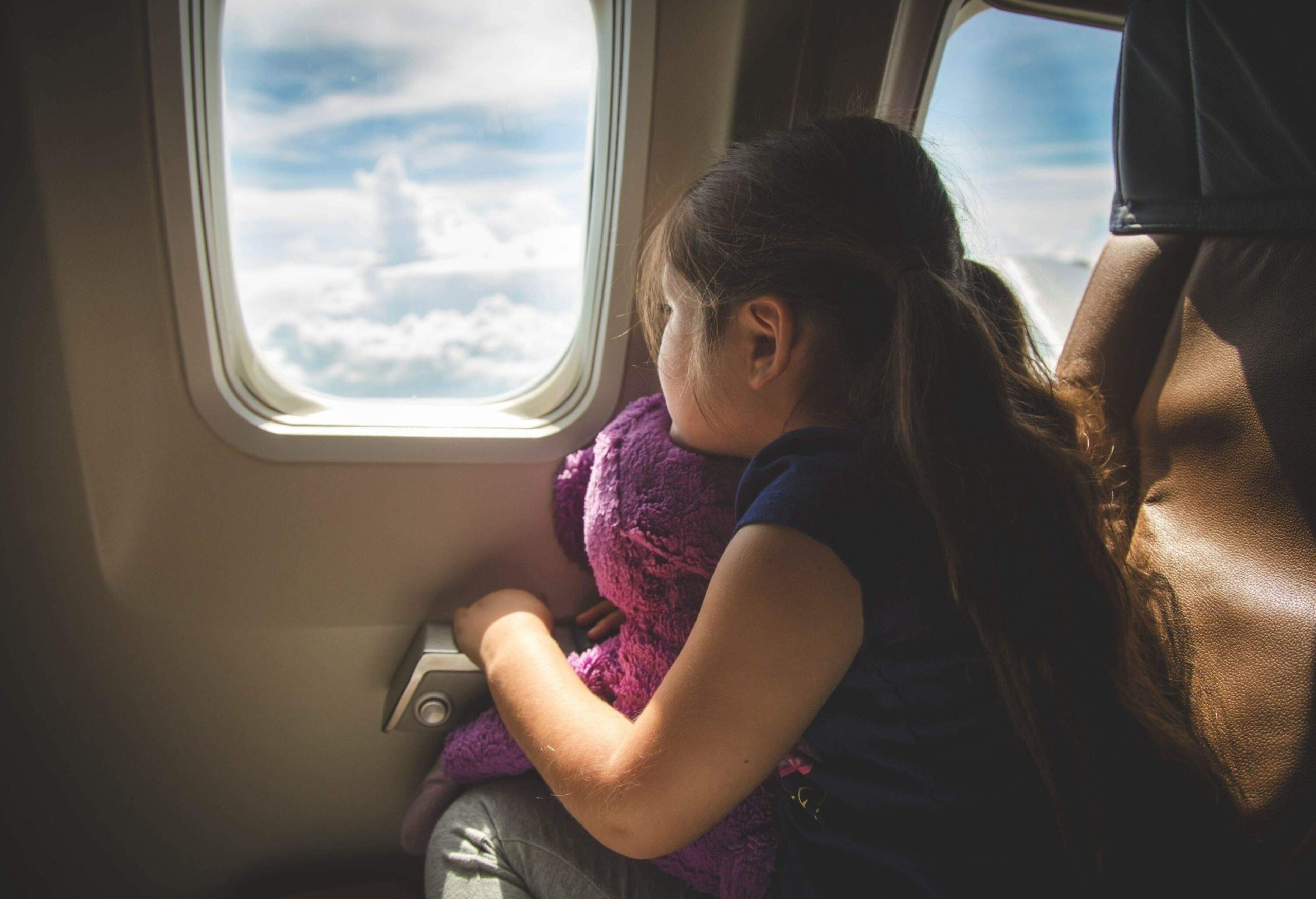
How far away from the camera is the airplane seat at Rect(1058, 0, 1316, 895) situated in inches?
32.0

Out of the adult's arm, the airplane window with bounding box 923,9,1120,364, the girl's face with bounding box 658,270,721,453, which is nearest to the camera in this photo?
the adult's arm

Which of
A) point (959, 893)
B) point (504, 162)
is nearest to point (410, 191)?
point (504, 162)

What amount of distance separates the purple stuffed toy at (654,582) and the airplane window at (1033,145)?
0.48 metres

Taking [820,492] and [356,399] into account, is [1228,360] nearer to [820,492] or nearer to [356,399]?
[820,492]

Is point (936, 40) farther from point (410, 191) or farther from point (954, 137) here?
point (410, 191)

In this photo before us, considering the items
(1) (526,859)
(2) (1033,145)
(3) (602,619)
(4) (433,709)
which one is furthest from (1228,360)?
(4) (433,709)

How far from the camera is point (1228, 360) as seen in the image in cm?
94

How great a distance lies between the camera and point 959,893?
0.79 metres

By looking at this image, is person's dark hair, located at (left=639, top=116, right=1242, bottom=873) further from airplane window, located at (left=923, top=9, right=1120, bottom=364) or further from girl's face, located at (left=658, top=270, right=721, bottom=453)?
airplane window, located at (left=923, top=9, right=1120, bottom=364)

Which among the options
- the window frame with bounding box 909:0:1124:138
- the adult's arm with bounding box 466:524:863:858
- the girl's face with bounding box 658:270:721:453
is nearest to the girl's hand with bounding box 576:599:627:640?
the girl's face with bounding box 658:270:721:453

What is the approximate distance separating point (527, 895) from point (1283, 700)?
0.88 meters

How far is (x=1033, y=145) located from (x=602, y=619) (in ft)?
3.69

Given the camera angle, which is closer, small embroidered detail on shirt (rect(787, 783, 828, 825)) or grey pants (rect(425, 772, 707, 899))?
small embroidered detail on shirt (rect(787, 783, 828, 825))

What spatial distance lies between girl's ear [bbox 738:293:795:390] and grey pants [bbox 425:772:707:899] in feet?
1.97
